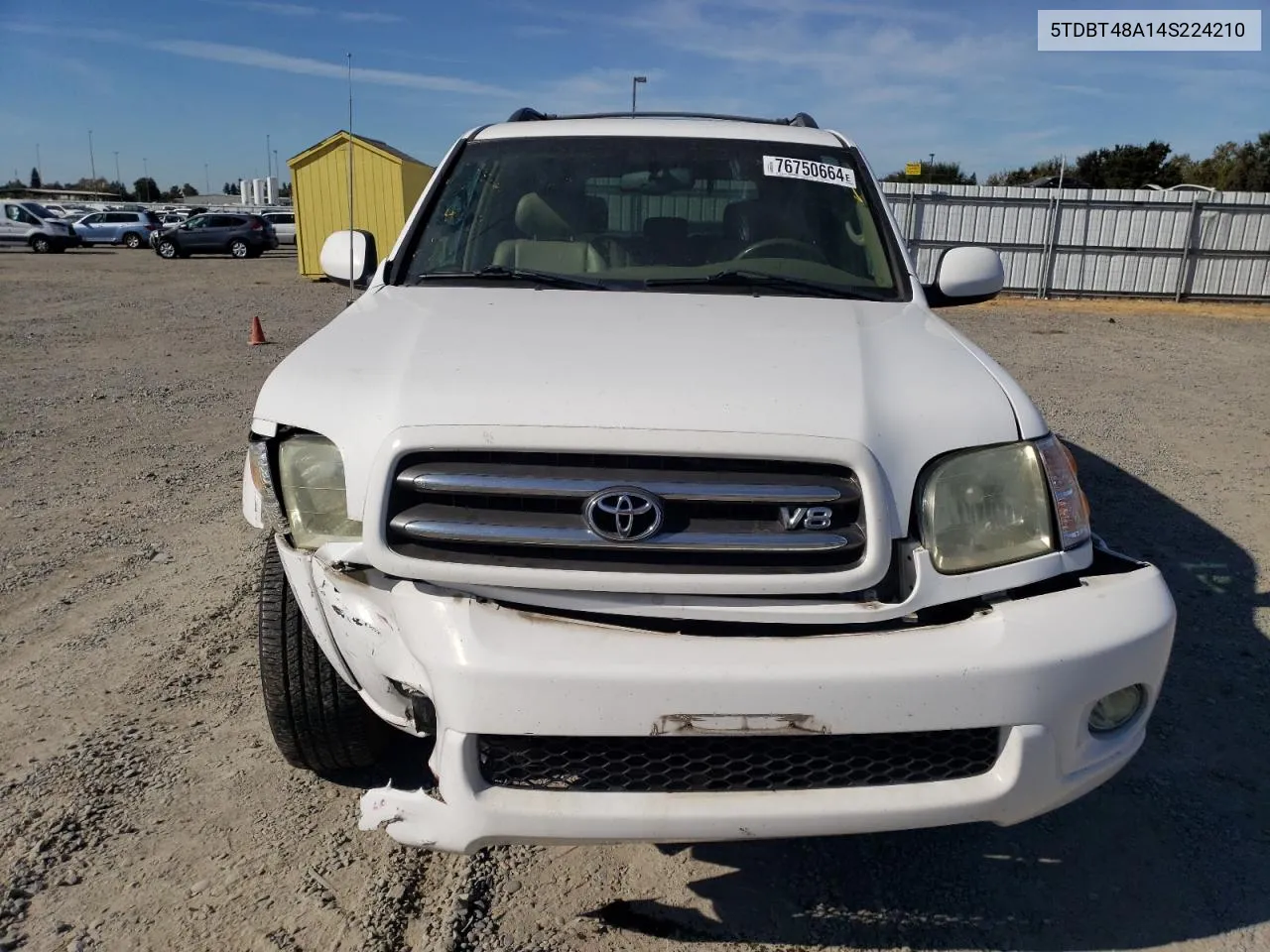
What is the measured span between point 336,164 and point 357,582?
21.4 m

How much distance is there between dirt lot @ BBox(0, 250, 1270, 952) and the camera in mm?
2229

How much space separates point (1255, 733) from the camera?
10.0 feet

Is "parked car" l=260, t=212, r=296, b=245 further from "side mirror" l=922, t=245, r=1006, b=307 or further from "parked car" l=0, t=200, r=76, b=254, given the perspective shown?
"side mirror" l=922, t=245, r=1006, b=307

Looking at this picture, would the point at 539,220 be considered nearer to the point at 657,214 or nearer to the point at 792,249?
the point at 657,214

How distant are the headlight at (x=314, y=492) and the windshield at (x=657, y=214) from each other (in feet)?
3.53

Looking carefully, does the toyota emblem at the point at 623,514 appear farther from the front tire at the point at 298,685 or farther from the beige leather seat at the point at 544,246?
the beige leather seat at the point at 544,246

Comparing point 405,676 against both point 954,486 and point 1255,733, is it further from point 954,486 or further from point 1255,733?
point 1255,733

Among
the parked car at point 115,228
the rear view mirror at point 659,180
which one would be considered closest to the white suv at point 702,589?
the rear view mirror at point 659,180

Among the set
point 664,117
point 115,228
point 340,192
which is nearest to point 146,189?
point 115,228

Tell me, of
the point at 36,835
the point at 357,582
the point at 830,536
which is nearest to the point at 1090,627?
the point at 830,536

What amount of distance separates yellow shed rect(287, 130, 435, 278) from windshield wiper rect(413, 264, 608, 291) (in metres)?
19.0

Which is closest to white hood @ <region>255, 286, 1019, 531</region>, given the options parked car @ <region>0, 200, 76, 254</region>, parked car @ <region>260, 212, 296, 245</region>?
parked car @ <region>0, 200, 76, 254</region>

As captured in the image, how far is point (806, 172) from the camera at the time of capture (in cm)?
346

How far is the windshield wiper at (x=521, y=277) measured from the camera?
2.95 metres
